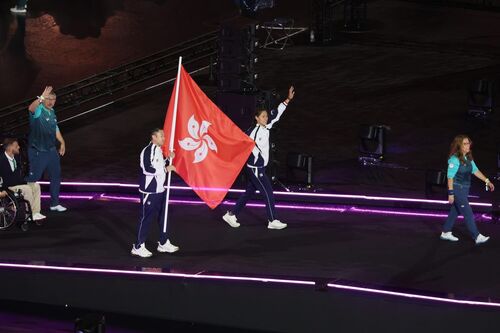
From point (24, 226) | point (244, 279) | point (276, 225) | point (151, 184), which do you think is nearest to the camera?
point (244, 279)

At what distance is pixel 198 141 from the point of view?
15.5 m

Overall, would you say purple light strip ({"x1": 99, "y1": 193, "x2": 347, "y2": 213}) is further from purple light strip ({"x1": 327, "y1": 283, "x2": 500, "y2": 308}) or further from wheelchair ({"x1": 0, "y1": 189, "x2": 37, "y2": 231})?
purple light strip ({"x1": 327, "y1": 283, "x2": 500, "y2": 308})

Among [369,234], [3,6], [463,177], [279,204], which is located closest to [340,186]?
[279,204]

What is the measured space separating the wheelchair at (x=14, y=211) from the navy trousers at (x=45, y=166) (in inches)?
17.8

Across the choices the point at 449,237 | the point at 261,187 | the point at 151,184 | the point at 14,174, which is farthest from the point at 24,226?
the point at 449,237

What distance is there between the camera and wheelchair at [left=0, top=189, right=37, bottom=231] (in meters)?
15.8

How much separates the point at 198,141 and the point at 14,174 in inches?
105

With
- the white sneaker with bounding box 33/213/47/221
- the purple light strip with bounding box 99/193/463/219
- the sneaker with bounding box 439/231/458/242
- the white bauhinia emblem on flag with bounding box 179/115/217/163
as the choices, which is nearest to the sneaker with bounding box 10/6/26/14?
the purple light strip with bounding box 99/193/463/219

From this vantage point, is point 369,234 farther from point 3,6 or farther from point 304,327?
point 3,6

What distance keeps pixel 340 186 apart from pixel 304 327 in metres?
5.99

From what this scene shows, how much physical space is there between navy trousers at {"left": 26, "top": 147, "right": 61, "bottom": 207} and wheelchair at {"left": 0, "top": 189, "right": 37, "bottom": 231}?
451mm

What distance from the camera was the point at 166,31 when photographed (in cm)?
2817

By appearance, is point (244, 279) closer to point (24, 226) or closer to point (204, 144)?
point (204, 144)

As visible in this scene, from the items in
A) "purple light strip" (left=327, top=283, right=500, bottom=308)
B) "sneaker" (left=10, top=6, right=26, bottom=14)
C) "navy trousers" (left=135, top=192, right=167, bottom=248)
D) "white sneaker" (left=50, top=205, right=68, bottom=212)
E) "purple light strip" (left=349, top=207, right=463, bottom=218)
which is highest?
"sneaker" (left=10, top=6, right=26, bottom=14)
